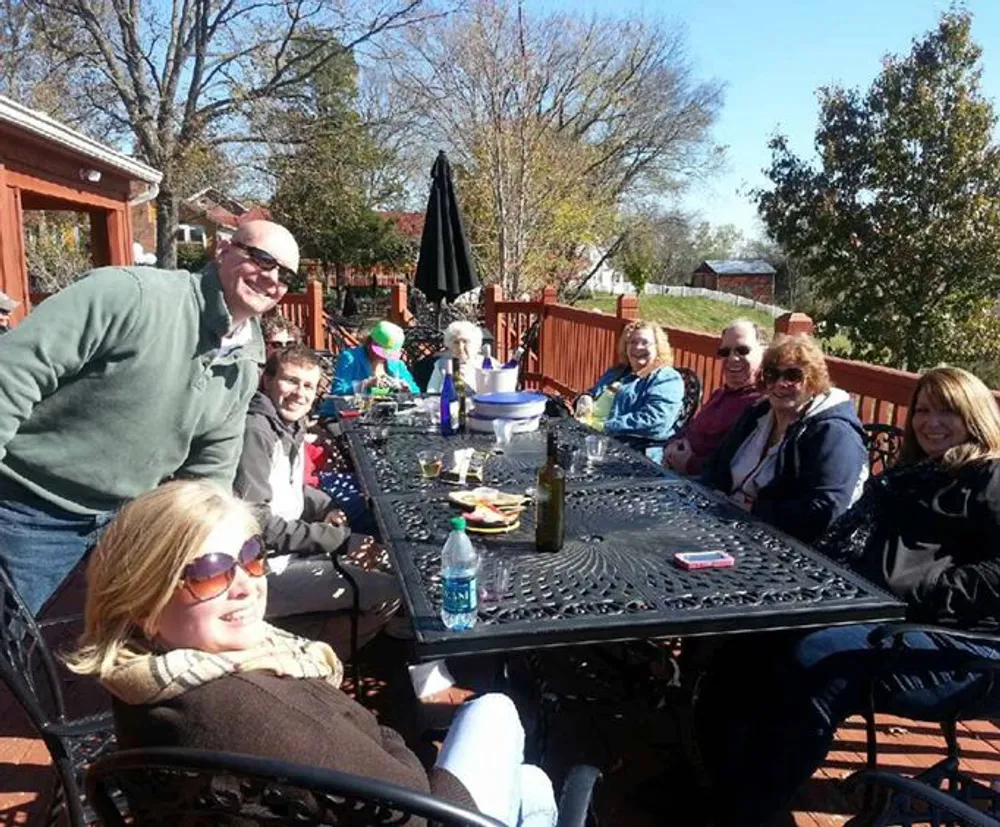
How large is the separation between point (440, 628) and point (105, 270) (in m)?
1.24

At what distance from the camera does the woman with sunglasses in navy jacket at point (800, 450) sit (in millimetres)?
2564

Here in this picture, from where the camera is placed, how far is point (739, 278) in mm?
44594

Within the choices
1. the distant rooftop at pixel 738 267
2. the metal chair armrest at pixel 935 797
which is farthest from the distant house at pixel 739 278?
the metal chair armrest at pixel 935 797

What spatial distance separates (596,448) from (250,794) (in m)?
2.40

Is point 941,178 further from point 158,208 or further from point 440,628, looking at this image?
point 158,208

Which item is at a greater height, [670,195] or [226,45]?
[226,45]

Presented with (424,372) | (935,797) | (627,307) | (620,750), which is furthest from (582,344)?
(935,797)

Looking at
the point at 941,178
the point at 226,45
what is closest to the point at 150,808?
the point at 941,178

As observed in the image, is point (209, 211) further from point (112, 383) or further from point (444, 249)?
point (112, 383)

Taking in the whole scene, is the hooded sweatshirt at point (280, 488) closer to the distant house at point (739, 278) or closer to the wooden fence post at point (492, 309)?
the wooden fence post at point (492, 309)

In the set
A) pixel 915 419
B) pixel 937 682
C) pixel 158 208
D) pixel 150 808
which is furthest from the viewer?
pixel 158 208

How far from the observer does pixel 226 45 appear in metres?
17.8

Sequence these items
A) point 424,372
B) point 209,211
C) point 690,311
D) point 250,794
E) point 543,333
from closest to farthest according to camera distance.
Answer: point 250,794 < point 424,372 < point 543,333 < point 209,211 < point 690,311

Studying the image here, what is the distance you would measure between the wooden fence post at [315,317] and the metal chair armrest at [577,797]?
9018 mm
